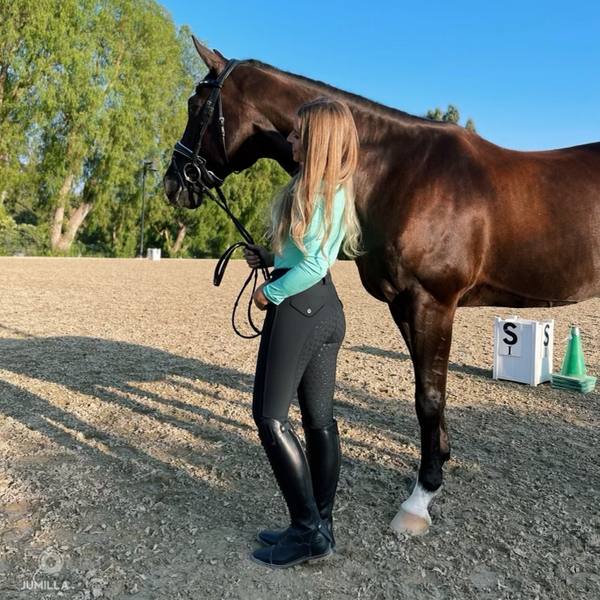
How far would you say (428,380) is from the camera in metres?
2.80

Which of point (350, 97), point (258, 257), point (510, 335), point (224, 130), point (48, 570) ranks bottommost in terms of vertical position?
point (48, 570)

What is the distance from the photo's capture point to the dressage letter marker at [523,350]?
5.30 meters

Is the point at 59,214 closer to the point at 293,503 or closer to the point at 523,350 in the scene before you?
the point at 523,350

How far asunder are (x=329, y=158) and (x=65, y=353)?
17.2 ft

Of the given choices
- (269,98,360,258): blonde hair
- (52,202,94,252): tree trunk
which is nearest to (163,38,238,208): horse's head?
(269,98,360,258): blonde hair

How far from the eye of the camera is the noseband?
304 centimetres

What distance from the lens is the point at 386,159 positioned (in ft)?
9.54

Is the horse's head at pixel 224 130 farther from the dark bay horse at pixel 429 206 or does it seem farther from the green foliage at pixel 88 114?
the green foliage at pixel 88 114

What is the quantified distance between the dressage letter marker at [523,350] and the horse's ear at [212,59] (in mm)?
3918

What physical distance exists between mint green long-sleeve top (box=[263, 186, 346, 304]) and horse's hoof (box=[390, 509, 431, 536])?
53.9 inches

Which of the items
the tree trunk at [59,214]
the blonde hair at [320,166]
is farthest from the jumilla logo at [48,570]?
the tree trunk at [59,214]

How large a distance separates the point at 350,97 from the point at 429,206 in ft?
2.92

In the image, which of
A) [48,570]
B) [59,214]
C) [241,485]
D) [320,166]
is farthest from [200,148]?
[59,214]

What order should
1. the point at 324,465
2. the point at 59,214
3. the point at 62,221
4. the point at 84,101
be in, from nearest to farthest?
the point at 324,465 < the point at 84,101 < the point at 59,214 < the point at 62,221
